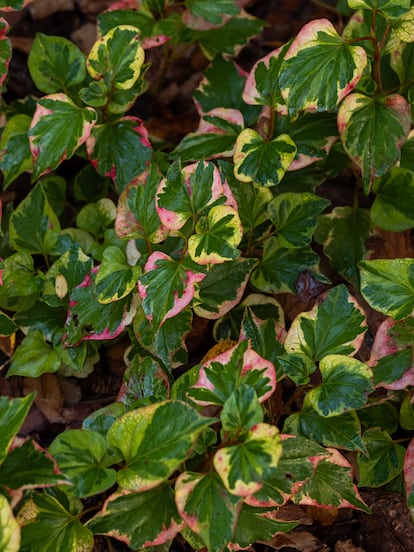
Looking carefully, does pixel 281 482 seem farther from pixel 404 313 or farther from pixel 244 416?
pixel 404 313

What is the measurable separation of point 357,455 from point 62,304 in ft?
2.41

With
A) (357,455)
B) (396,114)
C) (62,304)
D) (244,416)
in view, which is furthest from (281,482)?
(396,114)

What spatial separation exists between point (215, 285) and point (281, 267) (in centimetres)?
17

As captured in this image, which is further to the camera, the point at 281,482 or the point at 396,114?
the point at 396,114

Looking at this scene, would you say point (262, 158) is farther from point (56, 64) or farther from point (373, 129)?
point (56, 64)

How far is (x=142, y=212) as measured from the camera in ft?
4.90

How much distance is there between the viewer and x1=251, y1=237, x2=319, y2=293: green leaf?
5.42ft

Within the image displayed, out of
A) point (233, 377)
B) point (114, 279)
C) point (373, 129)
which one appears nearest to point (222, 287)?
point (114, 279)

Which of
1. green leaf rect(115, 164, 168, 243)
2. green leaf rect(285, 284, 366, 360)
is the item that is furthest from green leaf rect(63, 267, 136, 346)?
green leaf rect(285, 284, 366, 360)

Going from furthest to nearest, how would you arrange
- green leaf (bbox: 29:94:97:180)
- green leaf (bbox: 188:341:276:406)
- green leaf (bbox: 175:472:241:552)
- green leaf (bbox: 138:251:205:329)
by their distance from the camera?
green leaf (bbox: 29:94:97:180) → green leaf (bbox: 138:251:205:329) → green leaf (bbox: 188:341:276:406) → green leaf (bbox: 175:472:241:552)

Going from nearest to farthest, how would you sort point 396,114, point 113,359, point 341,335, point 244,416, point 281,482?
point 244,416 < point 281,482 < point 341,335 < point 396,114 < point 113,359

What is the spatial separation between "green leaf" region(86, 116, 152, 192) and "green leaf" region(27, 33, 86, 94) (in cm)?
16

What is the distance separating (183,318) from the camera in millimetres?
1519

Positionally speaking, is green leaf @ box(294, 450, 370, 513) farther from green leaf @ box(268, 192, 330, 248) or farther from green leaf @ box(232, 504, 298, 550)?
green leaf @ box(268, 192, 330, 248)
